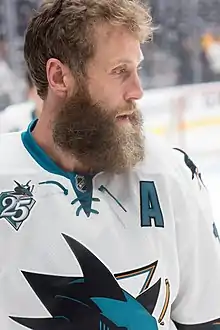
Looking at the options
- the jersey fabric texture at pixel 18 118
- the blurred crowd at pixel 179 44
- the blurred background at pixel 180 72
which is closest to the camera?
the jersey fabric texture at pixel 18 118

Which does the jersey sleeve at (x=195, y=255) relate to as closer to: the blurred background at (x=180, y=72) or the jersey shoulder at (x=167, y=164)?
the jersey shoulder at (x=167, y=164)

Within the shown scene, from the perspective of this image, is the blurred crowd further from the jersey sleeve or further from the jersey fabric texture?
the jersey sleeve

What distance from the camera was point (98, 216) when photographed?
869 mm

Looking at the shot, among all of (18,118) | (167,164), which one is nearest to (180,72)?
(18,118)

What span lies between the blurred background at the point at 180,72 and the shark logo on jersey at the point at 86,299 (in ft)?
9.69

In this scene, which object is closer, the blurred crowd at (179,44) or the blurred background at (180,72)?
the blurred background at (180,72)

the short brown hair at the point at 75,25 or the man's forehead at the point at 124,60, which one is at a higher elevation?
the short brown hair at the point at 75,25

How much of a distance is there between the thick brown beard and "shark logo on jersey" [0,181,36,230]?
0.08 m

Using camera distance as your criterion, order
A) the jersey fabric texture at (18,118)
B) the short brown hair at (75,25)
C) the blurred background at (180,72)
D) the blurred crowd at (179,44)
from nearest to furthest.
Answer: the short brown hair at (75,25), the jersey fabric texture at (18,118), the blurred background at (180,72), the blurred crowd at (179,44)

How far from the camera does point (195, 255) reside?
93 cm

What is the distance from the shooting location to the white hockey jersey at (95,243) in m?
0.85

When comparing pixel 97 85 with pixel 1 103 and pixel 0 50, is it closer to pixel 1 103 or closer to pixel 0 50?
pixel 1 103

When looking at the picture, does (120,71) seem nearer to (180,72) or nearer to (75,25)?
(75,25)

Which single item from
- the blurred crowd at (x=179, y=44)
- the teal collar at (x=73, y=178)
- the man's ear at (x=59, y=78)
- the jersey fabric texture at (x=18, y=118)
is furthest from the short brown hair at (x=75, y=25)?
the blurred crowd at (x=179, y=44)
